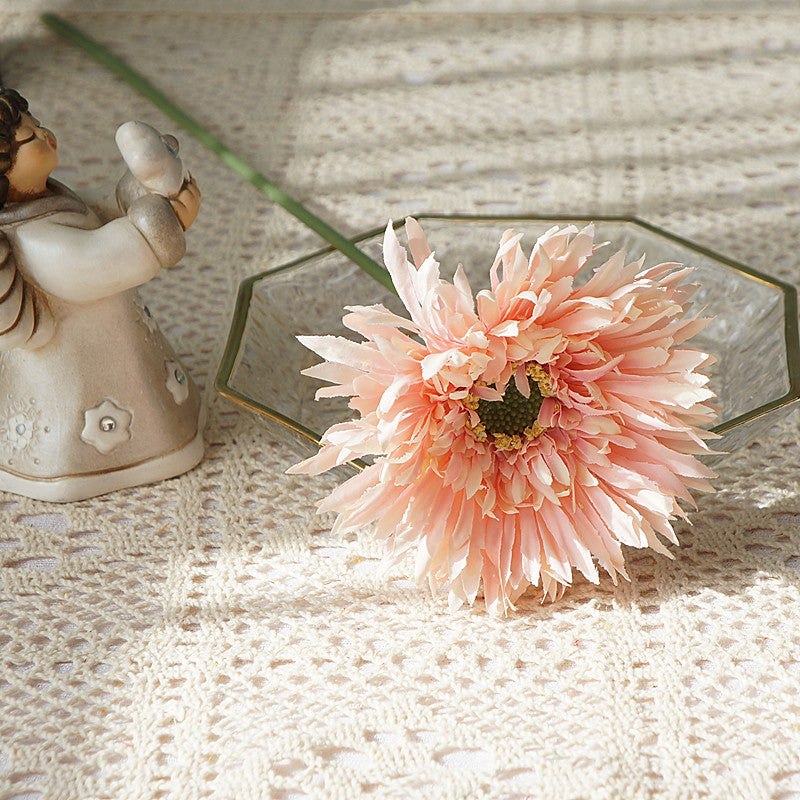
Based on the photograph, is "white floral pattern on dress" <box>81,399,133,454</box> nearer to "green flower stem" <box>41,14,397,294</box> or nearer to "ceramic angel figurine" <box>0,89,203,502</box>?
"ceramic angel figurine" <box>0,89,203,502</box>

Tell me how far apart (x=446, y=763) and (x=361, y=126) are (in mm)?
563

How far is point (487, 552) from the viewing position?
0.44 meters

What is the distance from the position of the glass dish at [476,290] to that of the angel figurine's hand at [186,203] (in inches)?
2.6

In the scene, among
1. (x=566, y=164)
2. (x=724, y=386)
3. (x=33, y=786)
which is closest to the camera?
(x=33, y=786)

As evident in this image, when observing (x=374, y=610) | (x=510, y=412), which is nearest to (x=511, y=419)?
(x=510, y=412)

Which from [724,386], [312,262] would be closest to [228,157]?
[312,262]

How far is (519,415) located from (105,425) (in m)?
0.21

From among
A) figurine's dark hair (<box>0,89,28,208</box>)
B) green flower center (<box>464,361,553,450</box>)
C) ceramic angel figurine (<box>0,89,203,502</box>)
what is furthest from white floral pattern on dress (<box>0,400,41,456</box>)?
green flower center (<box>464,361,553,450</box>)

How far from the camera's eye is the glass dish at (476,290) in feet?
1.74

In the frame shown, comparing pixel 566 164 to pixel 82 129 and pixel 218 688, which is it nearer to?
pixel 82 129

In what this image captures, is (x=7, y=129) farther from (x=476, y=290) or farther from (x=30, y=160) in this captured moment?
(x=476, y=290)

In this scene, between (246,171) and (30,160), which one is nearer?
(30,160)

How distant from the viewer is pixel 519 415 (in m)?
0.44

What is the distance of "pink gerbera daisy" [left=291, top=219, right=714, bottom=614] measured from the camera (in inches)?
16.3
